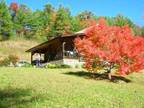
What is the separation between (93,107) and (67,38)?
110 feet

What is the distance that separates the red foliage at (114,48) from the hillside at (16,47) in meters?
54.9

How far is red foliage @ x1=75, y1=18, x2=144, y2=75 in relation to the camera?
3244cm

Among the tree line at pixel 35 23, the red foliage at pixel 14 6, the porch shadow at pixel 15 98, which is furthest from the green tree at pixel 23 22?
the porch shadow at pixel 15 98

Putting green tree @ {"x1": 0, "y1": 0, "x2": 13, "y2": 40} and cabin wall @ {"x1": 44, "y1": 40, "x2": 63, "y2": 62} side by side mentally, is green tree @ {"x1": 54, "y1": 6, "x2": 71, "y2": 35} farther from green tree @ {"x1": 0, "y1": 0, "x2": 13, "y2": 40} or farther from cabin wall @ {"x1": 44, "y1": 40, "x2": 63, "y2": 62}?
cabin wall @ {"x1": 44, "y1": 40, "x2": 63, "y2": 62}

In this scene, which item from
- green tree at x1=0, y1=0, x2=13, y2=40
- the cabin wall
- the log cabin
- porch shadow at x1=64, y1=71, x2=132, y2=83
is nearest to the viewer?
porch shadow at x1=64, y1=71, x2=132, y2=83

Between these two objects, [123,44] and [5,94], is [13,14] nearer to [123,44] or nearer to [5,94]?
[123,44]

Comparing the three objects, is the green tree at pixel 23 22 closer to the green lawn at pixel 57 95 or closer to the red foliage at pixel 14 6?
the red foliage at pixel 14 6

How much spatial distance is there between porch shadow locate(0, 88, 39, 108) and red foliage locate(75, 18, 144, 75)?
39.7 feet

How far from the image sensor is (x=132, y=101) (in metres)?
21.8

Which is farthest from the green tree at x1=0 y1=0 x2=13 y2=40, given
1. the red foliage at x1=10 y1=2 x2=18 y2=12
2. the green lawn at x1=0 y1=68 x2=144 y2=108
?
the green lawn at x1=0 y1=68 x2=144 y2=108

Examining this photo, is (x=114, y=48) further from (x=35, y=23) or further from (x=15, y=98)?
(x=35, y=23)

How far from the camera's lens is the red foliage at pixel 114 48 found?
32438 mm

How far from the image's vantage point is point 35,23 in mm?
108188

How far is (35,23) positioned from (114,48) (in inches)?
3049
